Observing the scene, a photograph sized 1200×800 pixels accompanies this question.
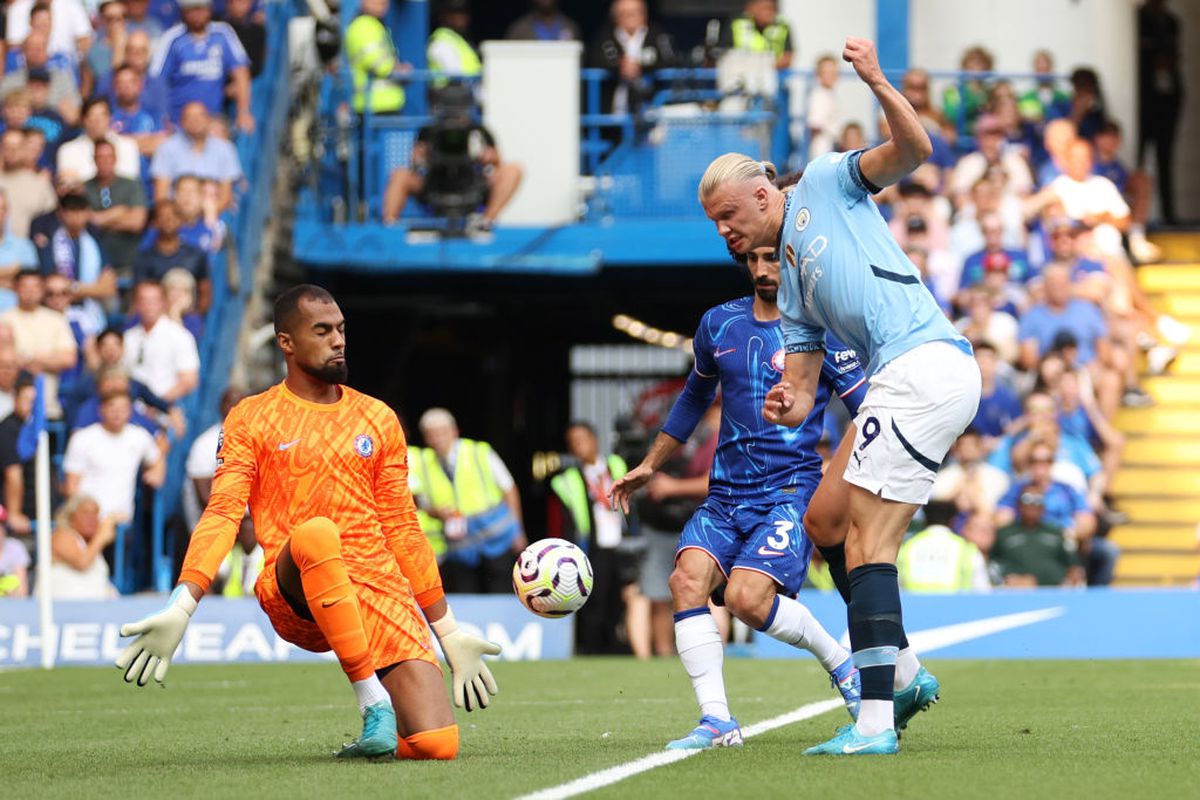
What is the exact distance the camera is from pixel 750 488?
8742 millimetres

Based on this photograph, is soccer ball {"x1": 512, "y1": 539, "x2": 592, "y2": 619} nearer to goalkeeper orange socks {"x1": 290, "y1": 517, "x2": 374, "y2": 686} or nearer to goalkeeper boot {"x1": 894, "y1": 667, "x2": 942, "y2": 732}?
goalkeeper orange socks {"x1": 290, "y1": 517, "x2": 374, "y2": 686}

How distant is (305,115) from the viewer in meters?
22.0

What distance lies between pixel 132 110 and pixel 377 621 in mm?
12970

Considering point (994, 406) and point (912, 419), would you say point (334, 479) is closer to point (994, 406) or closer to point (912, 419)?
point (912, 419)

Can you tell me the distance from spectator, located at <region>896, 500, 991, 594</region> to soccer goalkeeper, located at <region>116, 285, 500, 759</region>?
9068 millimetres

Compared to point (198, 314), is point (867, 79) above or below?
above

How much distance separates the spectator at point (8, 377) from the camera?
16.8m

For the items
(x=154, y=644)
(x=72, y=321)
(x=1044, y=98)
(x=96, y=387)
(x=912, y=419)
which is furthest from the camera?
(x=1044, y=98)

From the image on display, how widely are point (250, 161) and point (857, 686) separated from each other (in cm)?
1258

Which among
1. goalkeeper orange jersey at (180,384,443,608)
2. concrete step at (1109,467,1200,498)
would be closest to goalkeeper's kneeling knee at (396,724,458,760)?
goalkeeper orange jersey at (180,384,443,608)

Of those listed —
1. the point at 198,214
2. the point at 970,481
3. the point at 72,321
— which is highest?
the point at 198,214

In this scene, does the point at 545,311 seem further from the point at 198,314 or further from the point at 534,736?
the point at 534,736

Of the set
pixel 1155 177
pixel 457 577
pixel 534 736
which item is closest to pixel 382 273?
pixel 457 577

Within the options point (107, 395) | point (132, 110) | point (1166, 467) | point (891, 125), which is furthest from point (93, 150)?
point (891, 125)
